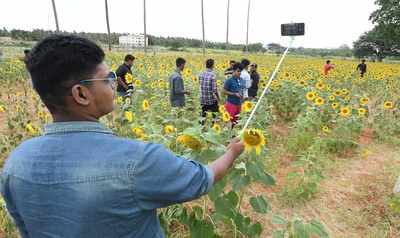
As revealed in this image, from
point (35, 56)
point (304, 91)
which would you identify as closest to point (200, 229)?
point (35, 56)

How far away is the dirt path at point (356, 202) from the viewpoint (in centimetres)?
355

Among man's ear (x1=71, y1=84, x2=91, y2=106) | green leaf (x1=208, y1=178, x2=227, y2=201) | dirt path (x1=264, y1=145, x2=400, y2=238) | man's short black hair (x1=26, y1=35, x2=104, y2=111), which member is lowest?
dirt path (x1=264, y1=145, x2=400, y2=238)

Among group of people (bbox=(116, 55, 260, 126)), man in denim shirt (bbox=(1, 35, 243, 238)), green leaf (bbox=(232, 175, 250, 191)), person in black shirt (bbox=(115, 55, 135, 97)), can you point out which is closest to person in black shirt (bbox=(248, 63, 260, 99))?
group of people (bbox=(116, 55, 260, 126))

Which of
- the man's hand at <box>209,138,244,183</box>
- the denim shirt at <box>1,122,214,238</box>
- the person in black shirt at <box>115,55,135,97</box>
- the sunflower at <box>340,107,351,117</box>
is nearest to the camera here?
the denim shirt at <box>1,122,214,238</box>

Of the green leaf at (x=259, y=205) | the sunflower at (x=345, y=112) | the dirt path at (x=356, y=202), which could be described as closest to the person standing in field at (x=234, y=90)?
the sunflower at (x=345, y=112)

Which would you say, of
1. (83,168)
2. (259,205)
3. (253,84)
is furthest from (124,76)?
(83,168)

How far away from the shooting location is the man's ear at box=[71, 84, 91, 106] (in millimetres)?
1089

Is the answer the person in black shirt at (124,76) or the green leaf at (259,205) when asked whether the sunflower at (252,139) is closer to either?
the green leaf at (259,205)

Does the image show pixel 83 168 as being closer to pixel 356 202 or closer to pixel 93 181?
pixel 93 181

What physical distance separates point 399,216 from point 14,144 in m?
4.68

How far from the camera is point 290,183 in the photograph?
441 centimetres

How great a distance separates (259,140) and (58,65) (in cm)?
107

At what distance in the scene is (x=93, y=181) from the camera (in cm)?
101

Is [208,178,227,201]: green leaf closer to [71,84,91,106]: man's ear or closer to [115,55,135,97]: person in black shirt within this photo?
[71,84,91,106]: man's ear
